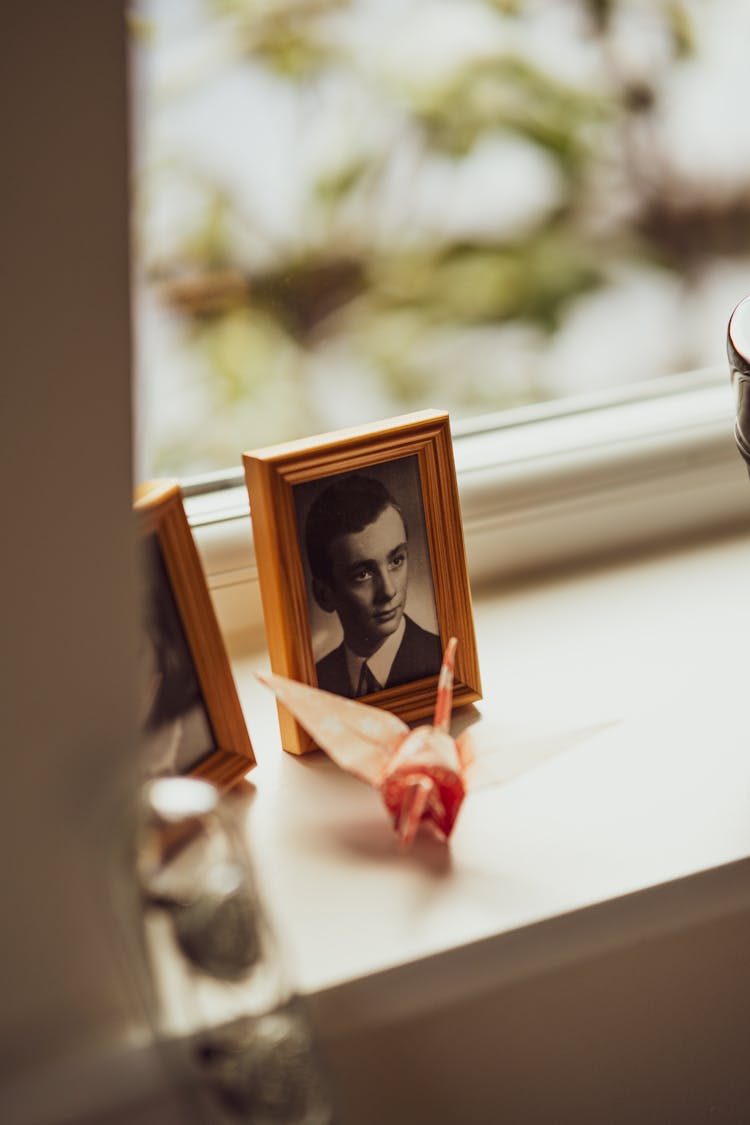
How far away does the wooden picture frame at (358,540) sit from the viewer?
28.3 inches

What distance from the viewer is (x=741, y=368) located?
0.67 m

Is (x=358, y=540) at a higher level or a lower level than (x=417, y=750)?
higher

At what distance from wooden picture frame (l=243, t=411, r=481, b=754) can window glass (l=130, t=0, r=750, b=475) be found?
7.8 inches

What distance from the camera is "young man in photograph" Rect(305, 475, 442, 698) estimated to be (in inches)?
29.1

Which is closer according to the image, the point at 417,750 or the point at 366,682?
the point at 417,750

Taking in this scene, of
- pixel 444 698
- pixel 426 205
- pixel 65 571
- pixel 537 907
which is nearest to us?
pixel 65 571

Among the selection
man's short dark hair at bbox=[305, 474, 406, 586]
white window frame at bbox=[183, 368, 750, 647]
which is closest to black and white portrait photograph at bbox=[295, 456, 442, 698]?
man's short dark hair at bbox=[305, 474, 406, 586]

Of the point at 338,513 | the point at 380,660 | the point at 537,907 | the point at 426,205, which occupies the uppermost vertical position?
the point at 426,205

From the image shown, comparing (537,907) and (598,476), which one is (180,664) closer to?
(537,907)

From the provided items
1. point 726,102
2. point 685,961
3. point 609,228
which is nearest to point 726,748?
point 685,961

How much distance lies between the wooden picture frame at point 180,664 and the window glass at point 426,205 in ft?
0.73

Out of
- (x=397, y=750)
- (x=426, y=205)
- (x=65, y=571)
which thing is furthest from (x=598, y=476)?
(x=65, y=571)

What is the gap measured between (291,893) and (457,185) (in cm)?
61

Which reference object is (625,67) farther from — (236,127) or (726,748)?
(726,748)
